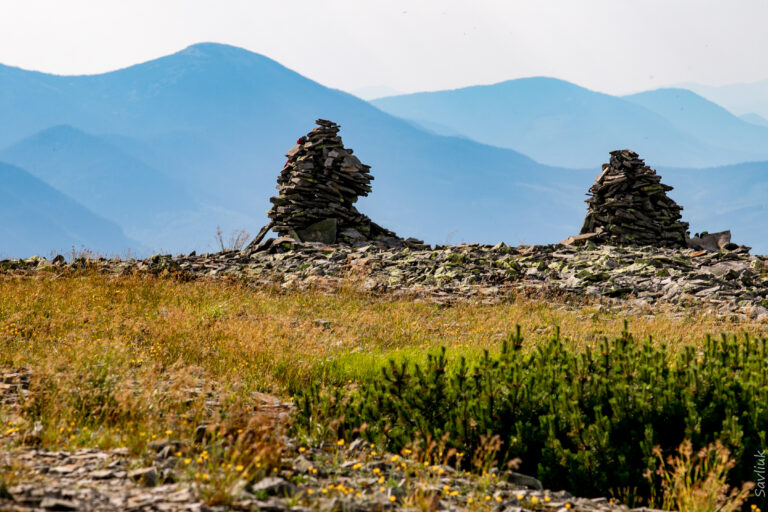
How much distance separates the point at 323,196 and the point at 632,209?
11.2 meters

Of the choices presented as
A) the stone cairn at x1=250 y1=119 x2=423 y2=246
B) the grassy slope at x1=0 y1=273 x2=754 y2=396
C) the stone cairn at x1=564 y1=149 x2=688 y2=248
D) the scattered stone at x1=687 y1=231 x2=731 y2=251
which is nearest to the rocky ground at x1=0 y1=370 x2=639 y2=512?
the grassy slope at x1=0 y1=273 x2=754 y2=396

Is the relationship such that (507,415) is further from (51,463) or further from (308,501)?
(51,463)

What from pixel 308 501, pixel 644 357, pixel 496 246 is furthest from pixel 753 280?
pixel 308 501

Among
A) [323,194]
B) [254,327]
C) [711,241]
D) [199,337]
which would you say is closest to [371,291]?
[254,327]

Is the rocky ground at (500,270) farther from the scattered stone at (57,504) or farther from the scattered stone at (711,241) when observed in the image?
the scattered stone at (57,504)

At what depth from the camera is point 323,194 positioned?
22.8m

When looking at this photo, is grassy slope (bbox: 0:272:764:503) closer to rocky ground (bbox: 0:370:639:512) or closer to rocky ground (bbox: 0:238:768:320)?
rocky ground (bbox: 0:370:639:512)

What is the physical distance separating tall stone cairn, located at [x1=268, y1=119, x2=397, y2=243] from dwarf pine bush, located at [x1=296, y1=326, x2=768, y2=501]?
15793 millimetres

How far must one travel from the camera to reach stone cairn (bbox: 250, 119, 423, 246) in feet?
73.3

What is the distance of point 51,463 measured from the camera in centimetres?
454

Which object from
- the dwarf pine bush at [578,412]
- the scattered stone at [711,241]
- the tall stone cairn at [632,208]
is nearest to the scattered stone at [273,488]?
the dwarf pine bush at [578,412]

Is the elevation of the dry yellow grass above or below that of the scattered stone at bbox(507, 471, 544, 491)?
above

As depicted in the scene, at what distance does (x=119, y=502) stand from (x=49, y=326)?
21.7 ft

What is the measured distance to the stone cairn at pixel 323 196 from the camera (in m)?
22.3
